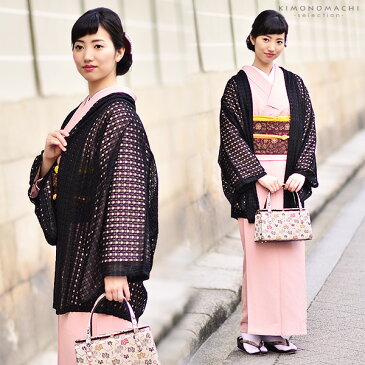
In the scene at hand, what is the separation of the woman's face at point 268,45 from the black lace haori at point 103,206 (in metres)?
1.92

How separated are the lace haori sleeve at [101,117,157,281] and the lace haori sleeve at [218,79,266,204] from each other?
192 centimetres

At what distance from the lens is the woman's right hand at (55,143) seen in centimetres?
343

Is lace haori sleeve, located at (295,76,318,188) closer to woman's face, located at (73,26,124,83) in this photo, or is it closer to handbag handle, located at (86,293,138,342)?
woman's face, located at (73,26,124,83)

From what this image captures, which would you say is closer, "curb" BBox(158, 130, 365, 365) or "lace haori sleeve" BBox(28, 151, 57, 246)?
"lace haori sleeve" BBox(28, 151, 57, 246)

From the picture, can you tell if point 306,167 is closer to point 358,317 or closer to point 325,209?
point 358,317

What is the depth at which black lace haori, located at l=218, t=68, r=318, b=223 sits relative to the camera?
527 cm

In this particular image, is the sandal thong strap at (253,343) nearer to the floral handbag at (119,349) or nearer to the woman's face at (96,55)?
the floral handbag at (119,349)

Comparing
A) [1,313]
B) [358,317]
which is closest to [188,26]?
[358,317]

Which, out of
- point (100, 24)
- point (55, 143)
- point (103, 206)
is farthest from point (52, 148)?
point (100, 24)

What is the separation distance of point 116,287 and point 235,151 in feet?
7.03

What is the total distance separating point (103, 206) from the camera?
3.34 meters

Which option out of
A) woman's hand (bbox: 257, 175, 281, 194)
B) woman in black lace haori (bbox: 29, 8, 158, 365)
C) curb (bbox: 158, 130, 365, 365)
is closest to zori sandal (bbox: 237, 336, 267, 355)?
curb (bbox: 158, 130, 365, 365)

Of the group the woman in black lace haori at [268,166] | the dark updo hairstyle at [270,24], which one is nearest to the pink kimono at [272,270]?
the woman in black lace haori at [268,166]

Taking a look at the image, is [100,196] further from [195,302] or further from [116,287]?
[195,302]
